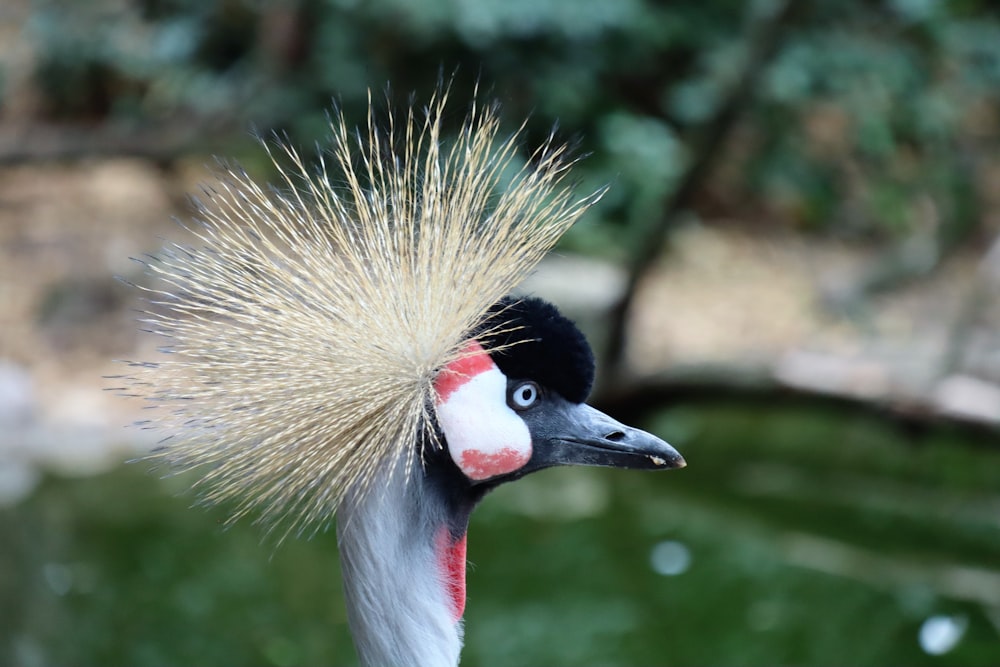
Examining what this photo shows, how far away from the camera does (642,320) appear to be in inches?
163

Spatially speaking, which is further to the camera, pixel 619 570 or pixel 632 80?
pixel 632 80

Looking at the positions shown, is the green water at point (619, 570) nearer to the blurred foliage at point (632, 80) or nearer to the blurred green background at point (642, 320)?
the blurred green background at point (642, 320)

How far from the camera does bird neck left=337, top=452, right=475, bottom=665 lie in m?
1.04

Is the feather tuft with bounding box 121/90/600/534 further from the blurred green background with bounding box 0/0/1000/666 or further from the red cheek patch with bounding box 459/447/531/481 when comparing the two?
the blurred green background with bounding box 0/0/1000/666

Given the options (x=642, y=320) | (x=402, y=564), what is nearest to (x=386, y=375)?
(x=402, y=564)

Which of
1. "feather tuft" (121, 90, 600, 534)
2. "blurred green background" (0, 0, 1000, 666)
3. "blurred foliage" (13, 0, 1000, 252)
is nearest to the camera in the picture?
"feather tuft" (121, 90, 600, 534)

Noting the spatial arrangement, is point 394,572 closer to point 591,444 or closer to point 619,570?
point 591,444

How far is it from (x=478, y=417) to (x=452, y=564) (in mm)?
172

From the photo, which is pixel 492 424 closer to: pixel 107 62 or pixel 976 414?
pixel 976 414

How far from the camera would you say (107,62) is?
490cm

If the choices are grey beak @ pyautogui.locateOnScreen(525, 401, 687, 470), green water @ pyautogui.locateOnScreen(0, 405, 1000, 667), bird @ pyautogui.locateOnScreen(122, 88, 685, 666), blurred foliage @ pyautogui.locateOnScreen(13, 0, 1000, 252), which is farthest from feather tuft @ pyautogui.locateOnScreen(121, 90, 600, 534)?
blurred foliage @ pyautogui.locateOnScreen(13, 0, 1000, 252)

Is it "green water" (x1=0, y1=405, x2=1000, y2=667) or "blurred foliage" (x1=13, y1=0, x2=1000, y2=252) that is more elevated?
"blurred foliage" (x1=13, y1=0, x2=1000, y2=252)

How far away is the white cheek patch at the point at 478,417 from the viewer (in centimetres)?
101

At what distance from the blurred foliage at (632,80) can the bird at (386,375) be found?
104 inches
